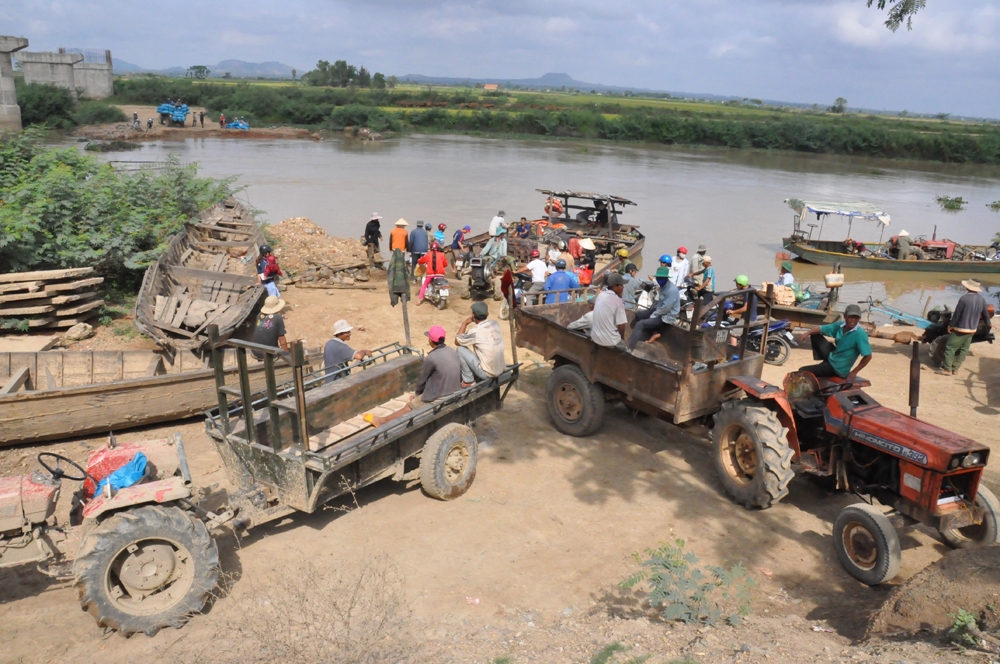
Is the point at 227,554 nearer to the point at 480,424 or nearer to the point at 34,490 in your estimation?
the point at 34,490

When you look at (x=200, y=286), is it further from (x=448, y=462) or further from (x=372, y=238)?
(x=448, y=462)

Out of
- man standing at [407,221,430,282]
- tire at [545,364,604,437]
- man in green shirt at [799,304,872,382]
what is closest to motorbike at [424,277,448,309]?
man standing at [407,221,430,282]

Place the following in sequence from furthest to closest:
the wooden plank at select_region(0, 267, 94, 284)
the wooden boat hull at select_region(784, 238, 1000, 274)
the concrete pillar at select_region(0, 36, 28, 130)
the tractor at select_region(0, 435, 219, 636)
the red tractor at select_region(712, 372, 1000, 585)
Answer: the concrete pillar at select_region(0, 36, 28, 130)
the wooden boat hull at select_region(784, 238, 1000, 274)
the wooden plank at select_region(0, 267, 94, 284)
the red tractor at select_region(712, 372, 1000, 585)
the tractor at select_region(0, 435, 219, 636)

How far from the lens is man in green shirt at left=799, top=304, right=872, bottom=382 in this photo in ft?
21.6

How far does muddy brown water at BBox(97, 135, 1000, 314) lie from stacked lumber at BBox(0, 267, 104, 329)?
12.0 meters

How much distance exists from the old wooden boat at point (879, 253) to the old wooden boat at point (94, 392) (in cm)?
1845

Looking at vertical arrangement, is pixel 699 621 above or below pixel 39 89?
below

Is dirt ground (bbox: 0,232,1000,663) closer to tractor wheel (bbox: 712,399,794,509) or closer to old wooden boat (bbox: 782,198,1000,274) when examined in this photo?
tractor wheel (bbox: 712,399,794,509)

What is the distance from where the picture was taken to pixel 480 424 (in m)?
8.74

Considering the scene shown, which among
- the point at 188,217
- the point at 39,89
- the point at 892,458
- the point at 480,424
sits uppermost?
the point at 39,89

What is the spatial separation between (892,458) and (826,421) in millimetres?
602

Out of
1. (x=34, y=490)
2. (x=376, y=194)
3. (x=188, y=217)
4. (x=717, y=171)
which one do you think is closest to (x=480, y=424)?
(x=34, y=490)

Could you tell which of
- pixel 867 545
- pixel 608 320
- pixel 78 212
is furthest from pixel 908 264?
pixel 78 212

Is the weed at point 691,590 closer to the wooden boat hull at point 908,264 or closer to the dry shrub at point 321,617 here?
the dry shrub at point 321,617
